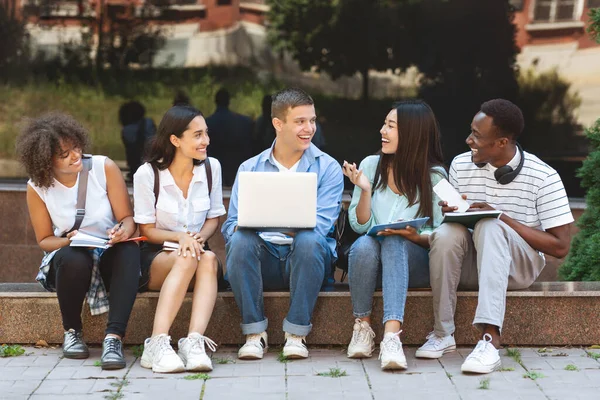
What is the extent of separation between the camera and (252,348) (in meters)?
5.18

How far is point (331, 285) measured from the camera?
565 cm

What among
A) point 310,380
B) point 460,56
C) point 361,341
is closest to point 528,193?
point 361,341

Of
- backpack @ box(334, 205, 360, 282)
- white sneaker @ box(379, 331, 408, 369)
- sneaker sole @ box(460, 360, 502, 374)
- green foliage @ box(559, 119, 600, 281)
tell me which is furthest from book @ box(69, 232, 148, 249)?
green foliage @ box(559, 119, 600, 281)

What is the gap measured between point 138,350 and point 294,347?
2.80ft

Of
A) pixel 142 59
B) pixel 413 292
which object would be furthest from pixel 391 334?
pixel 142 59

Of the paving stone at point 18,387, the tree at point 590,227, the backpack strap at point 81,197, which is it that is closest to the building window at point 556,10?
the tree at point 590,227

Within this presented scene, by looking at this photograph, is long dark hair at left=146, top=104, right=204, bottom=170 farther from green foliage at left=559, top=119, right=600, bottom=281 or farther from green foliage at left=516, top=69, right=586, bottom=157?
green foliage at left=516, top=69, right=586, bottom=157

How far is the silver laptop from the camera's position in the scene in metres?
5.11

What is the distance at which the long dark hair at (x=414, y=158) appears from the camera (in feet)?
17.7

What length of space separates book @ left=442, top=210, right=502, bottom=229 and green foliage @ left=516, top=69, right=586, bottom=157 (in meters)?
3.07

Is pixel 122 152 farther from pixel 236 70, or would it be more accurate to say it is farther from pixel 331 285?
pixel 331 285

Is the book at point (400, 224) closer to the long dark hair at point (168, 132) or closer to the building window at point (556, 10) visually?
the long dark hair at point (168, 132)

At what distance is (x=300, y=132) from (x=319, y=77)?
2.71m

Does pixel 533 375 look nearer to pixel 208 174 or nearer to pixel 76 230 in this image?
pixel 208 174
